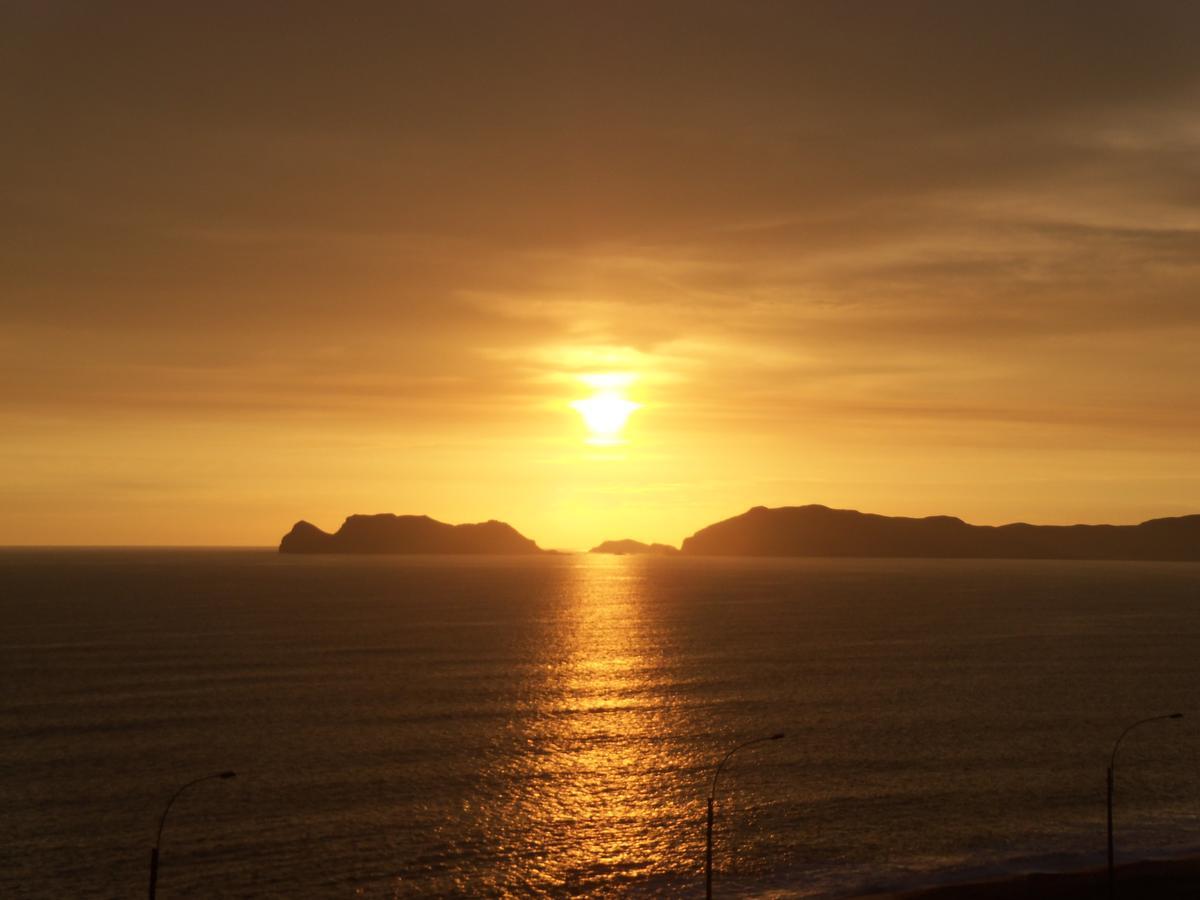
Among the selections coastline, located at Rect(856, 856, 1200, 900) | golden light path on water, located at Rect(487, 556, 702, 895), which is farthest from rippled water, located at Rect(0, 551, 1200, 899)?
coastline, located at Rect(856, 856, 1200, 900)

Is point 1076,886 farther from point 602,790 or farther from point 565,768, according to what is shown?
point 565,768

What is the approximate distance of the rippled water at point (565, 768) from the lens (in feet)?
191

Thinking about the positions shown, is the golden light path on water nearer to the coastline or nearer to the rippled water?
the rippled water

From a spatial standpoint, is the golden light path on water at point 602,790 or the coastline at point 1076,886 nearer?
the coastline at point 1076,886

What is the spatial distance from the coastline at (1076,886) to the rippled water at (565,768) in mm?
2346

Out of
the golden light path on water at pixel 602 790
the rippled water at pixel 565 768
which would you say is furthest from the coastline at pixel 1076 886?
the golden light path on water at pixel 602 790

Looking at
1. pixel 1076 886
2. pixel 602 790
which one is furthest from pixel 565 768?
pixel 1076 886

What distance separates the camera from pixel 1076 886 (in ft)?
180

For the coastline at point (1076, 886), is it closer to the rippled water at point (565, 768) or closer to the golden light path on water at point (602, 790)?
the rippled water at point (565, 768)

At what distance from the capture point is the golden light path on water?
58344 millimetres

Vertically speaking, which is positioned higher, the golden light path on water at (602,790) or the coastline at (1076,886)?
the golden light path on water at (602,790)

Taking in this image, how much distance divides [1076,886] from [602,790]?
29845 mm

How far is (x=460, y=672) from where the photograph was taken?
126625mm

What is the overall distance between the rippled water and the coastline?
235cm
